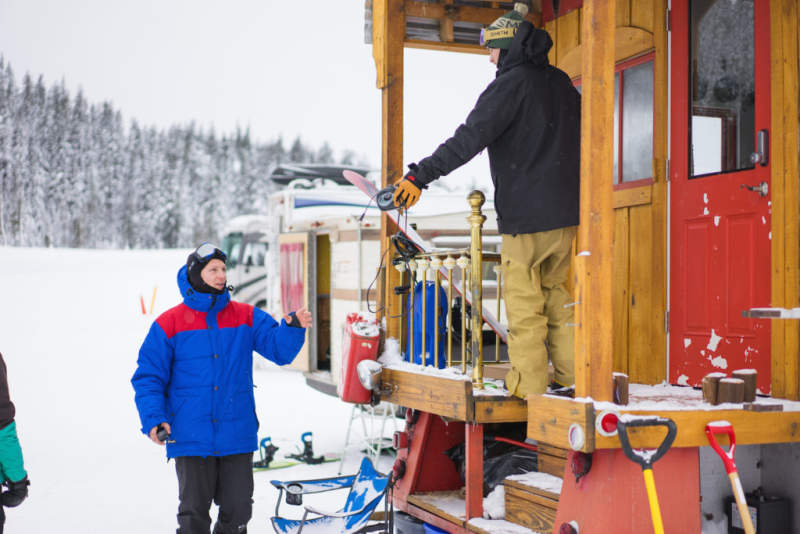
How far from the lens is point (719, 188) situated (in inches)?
159

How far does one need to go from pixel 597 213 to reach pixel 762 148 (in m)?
1.21

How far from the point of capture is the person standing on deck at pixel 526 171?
3.52m

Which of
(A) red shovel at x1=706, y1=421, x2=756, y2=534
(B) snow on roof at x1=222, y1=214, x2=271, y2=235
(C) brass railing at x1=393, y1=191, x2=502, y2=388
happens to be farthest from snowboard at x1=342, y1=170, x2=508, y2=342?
(B) snow on roof at x1=222, y1=214, x2=271, y2=235

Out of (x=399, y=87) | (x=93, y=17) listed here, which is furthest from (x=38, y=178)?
(x=399, y=87)

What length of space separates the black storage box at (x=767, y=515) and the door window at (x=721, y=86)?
5.02 ft

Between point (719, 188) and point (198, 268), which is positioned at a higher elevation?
point (719, 188)

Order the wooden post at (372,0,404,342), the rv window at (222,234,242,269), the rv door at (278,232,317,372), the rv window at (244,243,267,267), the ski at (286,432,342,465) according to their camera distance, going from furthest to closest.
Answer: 1. the rv window at (222,234,242,269)
2. the rv window at (244,243,267,267)
3. the rv door at (278,232,317,372)
4. the ski at (286,432,342,465)
5. the wooden post at (372,0,404,342)

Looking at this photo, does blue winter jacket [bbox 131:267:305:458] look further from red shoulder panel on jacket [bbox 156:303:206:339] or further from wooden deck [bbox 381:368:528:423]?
wooden deck [bbox 381:368:528:423]

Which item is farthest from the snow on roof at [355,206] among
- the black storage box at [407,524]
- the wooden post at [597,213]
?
the wooden post at [597,213]

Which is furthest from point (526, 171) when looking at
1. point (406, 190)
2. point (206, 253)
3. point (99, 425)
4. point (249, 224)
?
point (249, 224)

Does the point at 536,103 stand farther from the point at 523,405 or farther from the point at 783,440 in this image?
the point at 783,440

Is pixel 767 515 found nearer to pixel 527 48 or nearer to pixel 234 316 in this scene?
pixel 527 48

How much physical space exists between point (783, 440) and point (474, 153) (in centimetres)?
173

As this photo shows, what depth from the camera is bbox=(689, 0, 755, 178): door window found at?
3.90m
